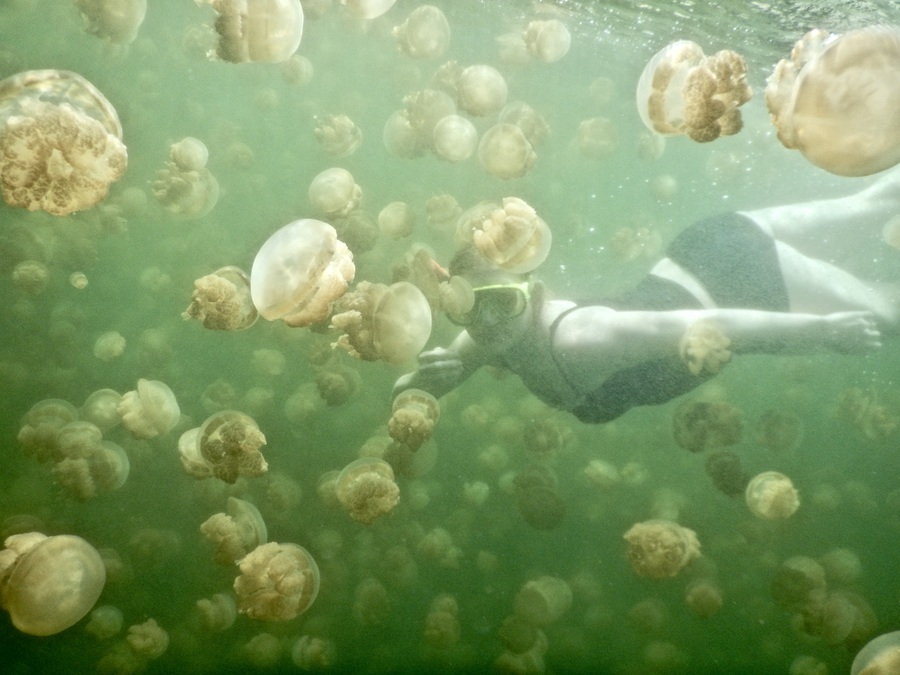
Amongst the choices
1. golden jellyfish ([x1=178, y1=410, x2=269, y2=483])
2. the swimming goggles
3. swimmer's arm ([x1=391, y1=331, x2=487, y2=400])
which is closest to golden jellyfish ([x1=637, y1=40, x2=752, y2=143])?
the swimming goggles

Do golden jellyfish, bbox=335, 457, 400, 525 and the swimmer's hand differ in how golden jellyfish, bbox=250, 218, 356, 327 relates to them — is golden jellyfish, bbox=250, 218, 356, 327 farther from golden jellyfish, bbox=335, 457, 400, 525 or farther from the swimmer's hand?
the swimmer's hand

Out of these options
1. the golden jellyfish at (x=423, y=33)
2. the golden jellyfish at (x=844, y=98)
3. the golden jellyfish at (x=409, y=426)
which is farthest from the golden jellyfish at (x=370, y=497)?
the golden jellyfish at (x=423, y=33)

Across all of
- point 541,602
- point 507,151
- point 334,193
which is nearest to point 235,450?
point 334,193

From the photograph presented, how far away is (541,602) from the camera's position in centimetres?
604

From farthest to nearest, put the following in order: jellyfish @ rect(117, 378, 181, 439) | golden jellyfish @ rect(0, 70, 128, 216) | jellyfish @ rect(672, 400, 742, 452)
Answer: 1. jellyfish @ rect(672, 400, 742, 452)
2. jellyfish @ rect(117, 378, 181, 439)
3. golden jellyfish @ rect(0, 70, 128, 216)

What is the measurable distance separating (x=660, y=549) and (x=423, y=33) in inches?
253

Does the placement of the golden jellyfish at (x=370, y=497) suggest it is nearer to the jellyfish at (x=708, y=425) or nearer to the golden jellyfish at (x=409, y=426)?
the golden jellyfish at (x=409, y=426)

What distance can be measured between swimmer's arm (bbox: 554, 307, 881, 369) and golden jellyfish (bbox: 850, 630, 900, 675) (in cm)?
224

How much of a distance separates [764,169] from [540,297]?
76.4 ft

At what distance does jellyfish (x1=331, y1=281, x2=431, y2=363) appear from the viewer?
3.66 meters

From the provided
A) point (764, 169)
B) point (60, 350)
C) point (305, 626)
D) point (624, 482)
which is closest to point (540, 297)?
point (624, 482)

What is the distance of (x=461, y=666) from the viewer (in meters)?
7.11

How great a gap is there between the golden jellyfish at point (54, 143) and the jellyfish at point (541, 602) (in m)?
5.94

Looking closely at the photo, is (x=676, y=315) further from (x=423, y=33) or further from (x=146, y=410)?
(x=146, y=410)
